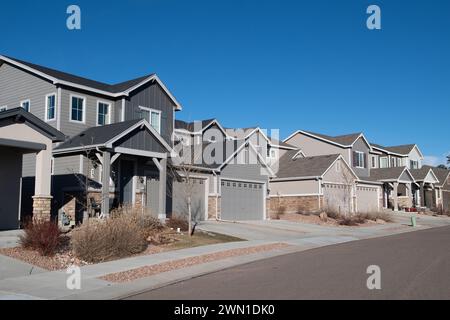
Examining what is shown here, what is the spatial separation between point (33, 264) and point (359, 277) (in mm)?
8591

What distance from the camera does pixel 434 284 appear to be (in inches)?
412

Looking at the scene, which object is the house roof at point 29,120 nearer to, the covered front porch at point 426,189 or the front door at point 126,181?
the front door at point 126,181

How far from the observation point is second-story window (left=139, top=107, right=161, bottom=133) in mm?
27547

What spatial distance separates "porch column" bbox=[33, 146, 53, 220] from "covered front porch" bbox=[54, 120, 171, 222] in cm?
198

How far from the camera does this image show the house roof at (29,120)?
1689 centimetres

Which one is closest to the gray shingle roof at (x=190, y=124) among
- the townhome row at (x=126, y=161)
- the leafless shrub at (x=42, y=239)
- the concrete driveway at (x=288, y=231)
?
the townhome row at (x=126, y=161)

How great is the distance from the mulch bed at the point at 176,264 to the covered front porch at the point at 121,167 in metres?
4.61

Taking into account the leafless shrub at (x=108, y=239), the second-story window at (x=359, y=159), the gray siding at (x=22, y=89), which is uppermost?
the gray siding at (x=22, y=89)

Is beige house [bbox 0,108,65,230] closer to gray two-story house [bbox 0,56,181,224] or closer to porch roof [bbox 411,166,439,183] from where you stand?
gray two-story house [bbox 0,56,181,224]

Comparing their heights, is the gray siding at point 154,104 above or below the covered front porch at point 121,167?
above

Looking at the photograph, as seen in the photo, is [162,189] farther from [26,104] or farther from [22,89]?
[22,89]
